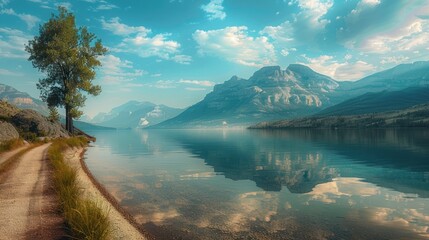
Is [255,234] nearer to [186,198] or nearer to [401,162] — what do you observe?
[186,198]

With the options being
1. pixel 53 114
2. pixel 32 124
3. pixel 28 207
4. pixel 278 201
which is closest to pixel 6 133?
pixel 32 124

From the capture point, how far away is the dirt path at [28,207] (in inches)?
469

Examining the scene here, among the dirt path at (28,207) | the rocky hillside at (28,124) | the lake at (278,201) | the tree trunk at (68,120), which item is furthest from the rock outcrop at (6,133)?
the dirt path at (28,207)

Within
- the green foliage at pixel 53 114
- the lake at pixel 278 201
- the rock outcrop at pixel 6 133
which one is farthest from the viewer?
the green foliage at pixel 53 114

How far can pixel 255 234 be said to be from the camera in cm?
1508

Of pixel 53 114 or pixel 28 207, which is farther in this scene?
pixel 53 114

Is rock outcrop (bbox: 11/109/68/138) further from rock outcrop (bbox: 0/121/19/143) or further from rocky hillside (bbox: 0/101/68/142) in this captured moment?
rock outcrop (bbox: 0/121/19/143)

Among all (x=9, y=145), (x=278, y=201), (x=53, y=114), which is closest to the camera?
(x=278, y=201)

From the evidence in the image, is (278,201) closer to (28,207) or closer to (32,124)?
(28,207)

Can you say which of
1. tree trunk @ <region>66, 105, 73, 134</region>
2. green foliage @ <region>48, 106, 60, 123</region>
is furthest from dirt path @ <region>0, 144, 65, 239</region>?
green foliage @ <region>48, 106, 60, 123</region>

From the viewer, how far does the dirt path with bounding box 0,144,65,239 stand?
11922mm

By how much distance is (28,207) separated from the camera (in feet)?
50.2

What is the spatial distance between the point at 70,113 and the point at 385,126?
182 m

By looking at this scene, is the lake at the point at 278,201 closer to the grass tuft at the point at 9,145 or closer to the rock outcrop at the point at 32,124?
the grass tuft at the point at 9,145
